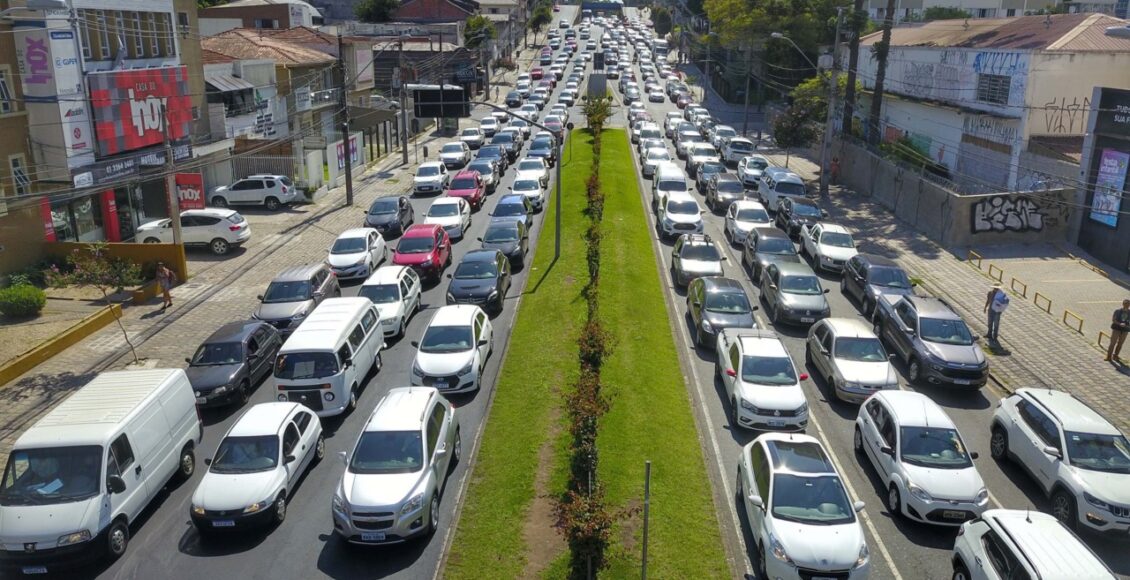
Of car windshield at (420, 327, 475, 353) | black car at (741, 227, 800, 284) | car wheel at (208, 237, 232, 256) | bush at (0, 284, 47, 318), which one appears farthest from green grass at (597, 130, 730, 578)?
bush at (0, 284, 47, 318)

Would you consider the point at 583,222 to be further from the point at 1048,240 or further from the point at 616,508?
the point at 616,508

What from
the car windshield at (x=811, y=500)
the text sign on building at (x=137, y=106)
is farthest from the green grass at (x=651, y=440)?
the text sign on building at (x=137, y=106)

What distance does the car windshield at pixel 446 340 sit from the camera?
67.7 feet

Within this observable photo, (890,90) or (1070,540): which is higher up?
(890,90)

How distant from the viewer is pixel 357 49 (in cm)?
5834

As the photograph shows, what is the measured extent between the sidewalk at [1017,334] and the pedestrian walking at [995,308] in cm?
51

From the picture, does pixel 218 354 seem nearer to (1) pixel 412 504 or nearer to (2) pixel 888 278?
(1) pixel 412 504

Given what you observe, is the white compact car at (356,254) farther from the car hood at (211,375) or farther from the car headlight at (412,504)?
the car headlight at (412,504)

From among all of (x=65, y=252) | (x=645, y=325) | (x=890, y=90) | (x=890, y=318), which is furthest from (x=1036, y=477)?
(x=890, y=90)

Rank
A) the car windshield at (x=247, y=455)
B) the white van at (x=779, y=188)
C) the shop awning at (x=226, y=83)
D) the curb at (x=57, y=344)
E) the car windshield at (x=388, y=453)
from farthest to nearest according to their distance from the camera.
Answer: the shop awning at (x=226, y=83) → the white van at (x=779, y=188) → the curb at (x=57, y=344) → the car windshield at (x=247, y=455) → the car windshield at (x=388, y=453)

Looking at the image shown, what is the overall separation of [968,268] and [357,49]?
4237 centimetres

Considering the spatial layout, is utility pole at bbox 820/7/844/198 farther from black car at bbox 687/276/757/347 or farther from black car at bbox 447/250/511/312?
black car at bbox 447/250/511/312

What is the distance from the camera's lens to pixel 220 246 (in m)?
33.3

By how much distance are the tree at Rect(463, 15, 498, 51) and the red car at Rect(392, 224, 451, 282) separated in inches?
2569
